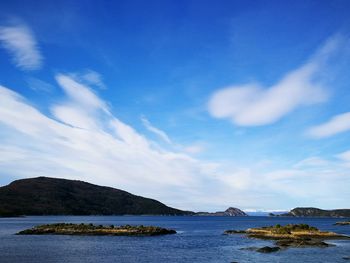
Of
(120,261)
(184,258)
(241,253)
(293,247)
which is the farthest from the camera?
(293,247)

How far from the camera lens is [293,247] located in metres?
97.8

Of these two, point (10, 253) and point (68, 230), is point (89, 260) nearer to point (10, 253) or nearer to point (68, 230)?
point (10, 253)

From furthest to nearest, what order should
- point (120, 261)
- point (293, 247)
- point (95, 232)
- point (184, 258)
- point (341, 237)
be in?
1. point (95, 232)
2. point (341, 237)
3. point (293, 247)
4. point (184, 258)
5. point (120, 261)

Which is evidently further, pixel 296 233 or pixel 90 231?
pixel 90 231

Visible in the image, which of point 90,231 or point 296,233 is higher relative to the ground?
point 90,231

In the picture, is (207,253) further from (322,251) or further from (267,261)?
(322,251)

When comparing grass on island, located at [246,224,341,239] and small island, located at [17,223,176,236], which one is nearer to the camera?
grass on island, located at [246,224,341,239]

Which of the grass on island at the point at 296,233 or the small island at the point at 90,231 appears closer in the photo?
the grass on island at the point at 296,233

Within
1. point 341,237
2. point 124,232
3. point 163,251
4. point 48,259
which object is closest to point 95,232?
point 124,232

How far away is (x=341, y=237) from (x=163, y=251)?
63.1m

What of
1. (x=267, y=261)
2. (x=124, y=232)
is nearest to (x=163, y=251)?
(x=267, y=261)

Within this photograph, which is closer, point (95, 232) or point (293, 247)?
point (293, 247)

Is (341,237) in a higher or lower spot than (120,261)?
higher

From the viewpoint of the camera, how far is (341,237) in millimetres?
127250
